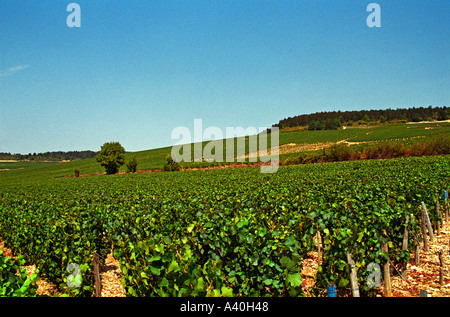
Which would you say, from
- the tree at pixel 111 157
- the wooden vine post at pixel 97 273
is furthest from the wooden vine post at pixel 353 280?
the tree at pixel 111 157

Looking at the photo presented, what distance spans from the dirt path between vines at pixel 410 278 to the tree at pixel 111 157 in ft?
205

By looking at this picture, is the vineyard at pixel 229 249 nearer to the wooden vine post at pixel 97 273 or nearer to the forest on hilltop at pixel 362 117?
the wooden vine post at pixel 97 273

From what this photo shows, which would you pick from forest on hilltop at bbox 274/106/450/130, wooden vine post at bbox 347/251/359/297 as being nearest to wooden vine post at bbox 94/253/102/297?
wooden vine post at bbox 347/251/359/297

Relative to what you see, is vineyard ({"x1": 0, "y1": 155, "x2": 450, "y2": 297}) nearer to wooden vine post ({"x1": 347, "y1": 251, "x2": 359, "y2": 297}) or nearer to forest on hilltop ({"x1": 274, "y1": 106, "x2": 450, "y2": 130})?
wooden vine post ({"x1": 347, "y1": 251, "x2": 359, "y2": 297})

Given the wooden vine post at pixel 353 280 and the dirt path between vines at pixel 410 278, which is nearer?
the wooden vine post at pixel 353 280

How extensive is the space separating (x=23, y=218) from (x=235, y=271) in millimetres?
9457

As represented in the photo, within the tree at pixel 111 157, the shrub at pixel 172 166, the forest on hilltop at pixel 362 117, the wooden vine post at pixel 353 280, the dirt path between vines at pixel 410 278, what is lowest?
the dirt path between vines at pixel 410 278

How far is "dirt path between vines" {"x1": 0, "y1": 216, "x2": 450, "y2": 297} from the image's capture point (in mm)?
5954

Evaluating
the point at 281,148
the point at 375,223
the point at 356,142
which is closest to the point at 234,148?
the point at 281,148

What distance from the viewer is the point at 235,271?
196 inches

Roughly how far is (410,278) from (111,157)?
68.9m

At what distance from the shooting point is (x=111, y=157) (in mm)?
69188

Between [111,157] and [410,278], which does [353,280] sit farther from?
[111,157]

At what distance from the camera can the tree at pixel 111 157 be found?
69.3m
